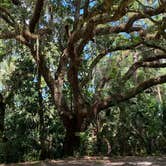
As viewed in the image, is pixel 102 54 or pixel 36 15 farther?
pixel 102 54

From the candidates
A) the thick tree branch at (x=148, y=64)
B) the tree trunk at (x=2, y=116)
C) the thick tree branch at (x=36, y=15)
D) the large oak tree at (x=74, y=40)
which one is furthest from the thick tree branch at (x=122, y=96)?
the tree trunk at (x=2, y=116)

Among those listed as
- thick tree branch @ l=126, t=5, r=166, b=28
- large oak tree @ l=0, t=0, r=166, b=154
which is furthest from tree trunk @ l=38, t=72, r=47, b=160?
thick tree branch @ l=126, t=5, r=166, b=28

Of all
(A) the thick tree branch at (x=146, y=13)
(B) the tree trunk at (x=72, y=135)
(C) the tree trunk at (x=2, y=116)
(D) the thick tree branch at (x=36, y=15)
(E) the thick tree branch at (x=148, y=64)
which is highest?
(D) the thick tree branch at (x=36, y=15)

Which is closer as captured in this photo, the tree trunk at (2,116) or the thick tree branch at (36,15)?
the thick tree branch at (36,15)

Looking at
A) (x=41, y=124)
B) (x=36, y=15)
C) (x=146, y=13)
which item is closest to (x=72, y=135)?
(x=41, y=124)

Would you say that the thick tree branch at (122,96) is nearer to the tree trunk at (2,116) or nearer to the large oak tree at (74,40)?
the large oak tree at (74,40)

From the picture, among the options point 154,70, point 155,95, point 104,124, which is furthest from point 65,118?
point 154,70

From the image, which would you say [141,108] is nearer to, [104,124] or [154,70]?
[104,124]

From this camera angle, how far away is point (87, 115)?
13102mm

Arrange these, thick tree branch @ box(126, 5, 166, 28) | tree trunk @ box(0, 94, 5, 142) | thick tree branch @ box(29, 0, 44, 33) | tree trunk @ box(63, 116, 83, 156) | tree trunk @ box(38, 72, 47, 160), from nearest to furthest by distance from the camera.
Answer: thick tree branch @ box(126, 5, 166, 28) < thick tree branch @ box(29, 0, 44, 33) < tree trunk @ box(63, 116, 83, 156) < tree trunk @ box(38, 72, 47, 160) < tree trunk @ box(0, 94, 5, 142)

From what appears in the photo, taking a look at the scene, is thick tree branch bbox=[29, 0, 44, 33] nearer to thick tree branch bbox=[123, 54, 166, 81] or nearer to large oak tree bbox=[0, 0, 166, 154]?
large oak tree bbox=[0, 0, 166, 154]

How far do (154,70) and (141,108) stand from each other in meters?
3.57

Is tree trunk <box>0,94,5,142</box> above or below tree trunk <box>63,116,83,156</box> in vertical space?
above

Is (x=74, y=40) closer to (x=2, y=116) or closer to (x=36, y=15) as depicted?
(x=36, y=15)
